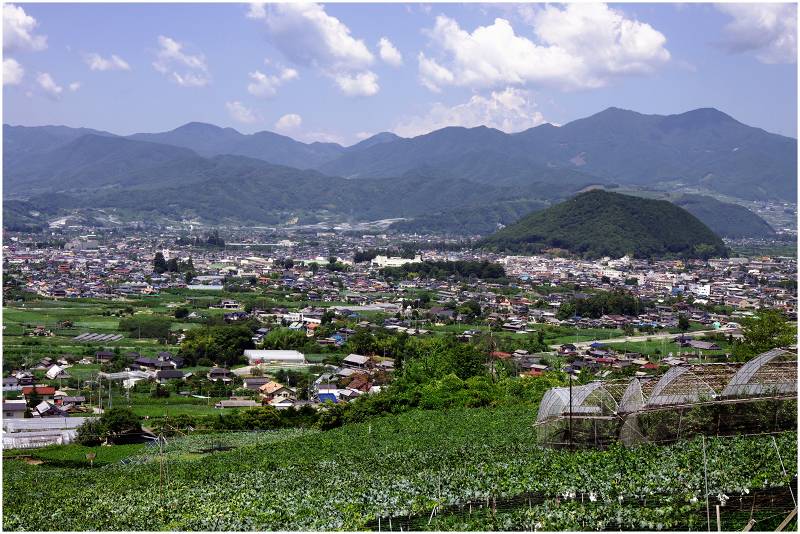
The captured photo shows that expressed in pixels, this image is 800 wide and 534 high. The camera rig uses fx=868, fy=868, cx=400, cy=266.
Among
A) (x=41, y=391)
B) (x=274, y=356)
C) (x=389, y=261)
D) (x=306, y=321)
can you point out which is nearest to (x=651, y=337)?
(x=306, y=321)

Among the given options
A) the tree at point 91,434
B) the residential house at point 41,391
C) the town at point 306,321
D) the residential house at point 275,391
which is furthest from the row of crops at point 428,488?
the residential house at point 41,391

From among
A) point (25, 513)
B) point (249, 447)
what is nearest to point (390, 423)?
point (249, 447)

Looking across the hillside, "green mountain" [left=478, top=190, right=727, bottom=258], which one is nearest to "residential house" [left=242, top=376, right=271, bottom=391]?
"green mountain" [left=478, top=190, right=727, bottom=258]

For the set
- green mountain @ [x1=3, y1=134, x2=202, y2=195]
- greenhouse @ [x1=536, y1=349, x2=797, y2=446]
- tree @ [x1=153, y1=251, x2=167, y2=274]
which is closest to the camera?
greenhouse @ [x1=536, y1=349, x2=797, y2=446]

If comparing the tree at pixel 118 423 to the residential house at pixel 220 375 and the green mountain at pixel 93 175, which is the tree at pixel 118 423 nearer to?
the residential house at pixel 220 375

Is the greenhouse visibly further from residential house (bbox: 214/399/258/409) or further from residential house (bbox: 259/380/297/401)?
residential house (bbox: 259/380/297/401)

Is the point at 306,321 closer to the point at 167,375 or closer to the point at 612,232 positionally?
the point at 167,375
